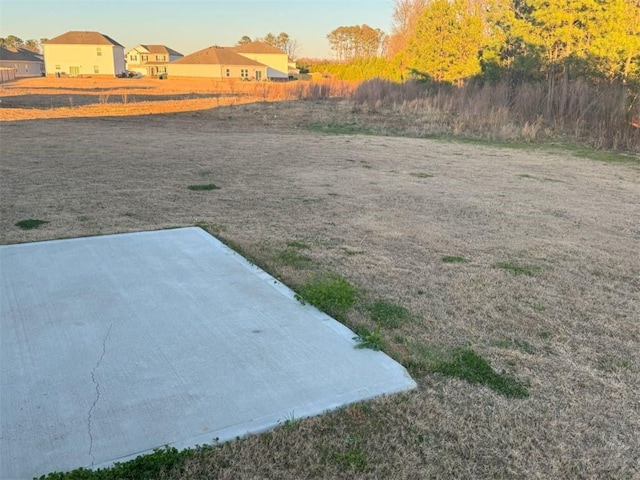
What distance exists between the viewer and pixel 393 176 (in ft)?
26.7

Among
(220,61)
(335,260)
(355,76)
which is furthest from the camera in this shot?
(220,61)

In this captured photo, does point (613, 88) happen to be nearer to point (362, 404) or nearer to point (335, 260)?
point (335, 260)

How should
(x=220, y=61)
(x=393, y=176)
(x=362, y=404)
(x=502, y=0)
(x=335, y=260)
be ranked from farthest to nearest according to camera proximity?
(x=220, y=61)
(x=502, y=0)
(x=393, y=176)
(x=335, y=260)
(x=362, y=404)

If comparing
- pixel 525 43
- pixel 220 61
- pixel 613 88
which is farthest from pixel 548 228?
pixel 220 61

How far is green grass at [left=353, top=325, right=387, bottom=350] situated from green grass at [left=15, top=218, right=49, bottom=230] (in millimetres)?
3212

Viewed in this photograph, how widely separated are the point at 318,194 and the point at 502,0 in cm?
1954

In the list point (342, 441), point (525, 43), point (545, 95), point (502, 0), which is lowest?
point (342, 441)

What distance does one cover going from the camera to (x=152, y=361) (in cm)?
238

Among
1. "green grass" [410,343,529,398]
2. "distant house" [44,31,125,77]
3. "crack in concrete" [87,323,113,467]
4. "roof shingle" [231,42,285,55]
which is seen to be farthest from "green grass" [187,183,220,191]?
"roof shingle" [231,42,285,55]

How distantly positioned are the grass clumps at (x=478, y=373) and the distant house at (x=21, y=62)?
6370 cm

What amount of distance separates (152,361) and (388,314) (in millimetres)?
1340

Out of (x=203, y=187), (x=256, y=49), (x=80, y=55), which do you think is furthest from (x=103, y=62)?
(x=203, y=187)

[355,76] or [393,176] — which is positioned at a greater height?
[355,76]

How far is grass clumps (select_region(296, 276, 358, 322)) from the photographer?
3.05 meters
